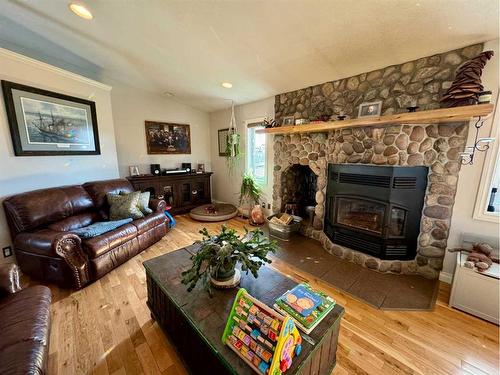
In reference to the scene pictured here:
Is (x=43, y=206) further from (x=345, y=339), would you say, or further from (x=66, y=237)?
(x=345, y=339)

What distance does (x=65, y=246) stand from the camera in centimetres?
192

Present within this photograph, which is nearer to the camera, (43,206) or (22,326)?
(22,326)

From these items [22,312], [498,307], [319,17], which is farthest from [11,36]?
[498,307]

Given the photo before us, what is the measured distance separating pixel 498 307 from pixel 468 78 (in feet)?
6.46

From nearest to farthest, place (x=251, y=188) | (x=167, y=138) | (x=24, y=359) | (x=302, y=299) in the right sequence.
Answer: (x=24, y=359), (x=302, y=299), (x=251, y=188), (x=167, y=138)

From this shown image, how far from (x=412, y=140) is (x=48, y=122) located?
4478 millimetres

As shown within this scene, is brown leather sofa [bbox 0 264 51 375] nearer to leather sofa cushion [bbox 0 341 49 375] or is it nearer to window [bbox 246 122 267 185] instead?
leather sofa cushion [bbox 0 341 49 375]

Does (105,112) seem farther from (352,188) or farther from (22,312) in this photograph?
(352,188)

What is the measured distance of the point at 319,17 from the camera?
1679mm

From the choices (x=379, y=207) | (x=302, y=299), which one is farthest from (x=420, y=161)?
(x=302, y=299)

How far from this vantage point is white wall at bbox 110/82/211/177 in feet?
12.3

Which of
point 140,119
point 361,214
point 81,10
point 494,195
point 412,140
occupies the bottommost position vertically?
point 361,214

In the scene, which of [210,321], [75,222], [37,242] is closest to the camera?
[210,321]

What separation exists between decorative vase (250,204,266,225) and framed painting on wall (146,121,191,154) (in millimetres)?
2268
